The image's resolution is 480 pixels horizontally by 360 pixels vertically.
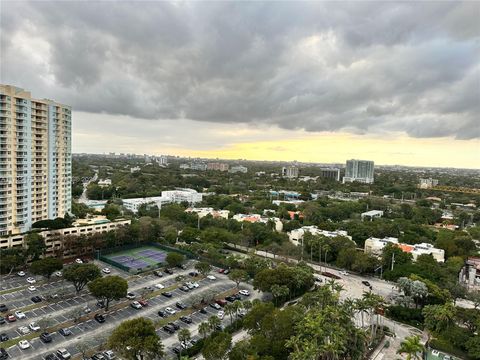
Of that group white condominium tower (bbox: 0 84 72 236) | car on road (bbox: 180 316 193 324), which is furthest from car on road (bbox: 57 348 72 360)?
white condominium tower (bbox: 0 84 72 236)

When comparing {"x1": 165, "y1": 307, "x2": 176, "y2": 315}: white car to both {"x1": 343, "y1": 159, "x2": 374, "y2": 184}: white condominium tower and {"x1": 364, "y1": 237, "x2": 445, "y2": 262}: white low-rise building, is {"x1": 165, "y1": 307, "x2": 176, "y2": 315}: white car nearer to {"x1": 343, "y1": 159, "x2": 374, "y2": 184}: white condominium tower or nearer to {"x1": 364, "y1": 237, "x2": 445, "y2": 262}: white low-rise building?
{"x1": 364, "y1": 237, "x2": 445, "y2": 262}: white low-rise building

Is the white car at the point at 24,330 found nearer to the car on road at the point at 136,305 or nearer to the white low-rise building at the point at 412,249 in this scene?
the car on road at the point at 136,305

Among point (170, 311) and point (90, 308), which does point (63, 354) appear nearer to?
point (90, 308)

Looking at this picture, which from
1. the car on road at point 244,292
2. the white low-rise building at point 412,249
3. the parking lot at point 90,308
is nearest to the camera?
the parking lot at point 90,308

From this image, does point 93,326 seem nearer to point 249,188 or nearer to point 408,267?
point 408,267

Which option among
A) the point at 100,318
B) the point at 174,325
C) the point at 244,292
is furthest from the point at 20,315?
the point at 244,292

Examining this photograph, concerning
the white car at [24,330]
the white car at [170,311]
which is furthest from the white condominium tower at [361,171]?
the white car at [24,330]
